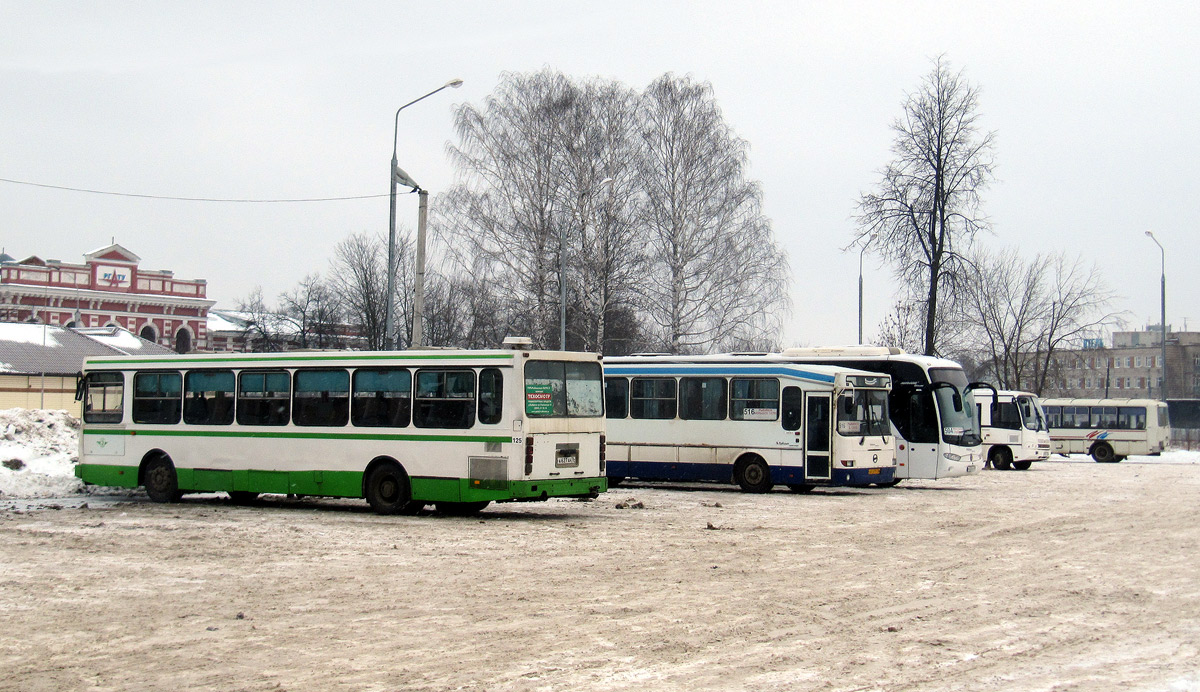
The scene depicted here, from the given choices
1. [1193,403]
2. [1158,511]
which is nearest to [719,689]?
[1158,511]

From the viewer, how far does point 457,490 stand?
58.4 feet

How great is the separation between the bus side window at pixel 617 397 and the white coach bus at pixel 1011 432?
17069mm

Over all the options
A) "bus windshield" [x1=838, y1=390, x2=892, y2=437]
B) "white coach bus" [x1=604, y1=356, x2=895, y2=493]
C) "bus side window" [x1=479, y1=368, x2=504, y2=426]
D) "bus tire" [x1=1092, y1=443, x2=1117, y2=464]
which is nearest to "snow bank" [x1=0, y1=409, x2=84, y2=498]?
"bus side window" [x1=479, y1=368, x2=504, y2=426]

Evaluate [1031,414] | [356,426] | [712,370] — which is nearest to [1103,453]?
[1031,414]

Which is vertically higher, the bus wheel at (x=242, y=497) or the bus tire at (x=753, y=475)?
the bus tire at (x=753, y=475)

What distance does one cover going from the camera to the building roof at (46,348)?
5388 centimetres

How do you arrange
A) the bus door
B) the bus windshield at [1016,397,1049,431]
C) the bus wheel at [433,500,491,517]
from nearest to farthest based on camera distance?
the bus wheel at [433,500,491,517], the bus door, the bus windshield at [1016,397,1049,431]

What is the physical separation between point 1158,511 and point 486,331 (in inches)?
1263

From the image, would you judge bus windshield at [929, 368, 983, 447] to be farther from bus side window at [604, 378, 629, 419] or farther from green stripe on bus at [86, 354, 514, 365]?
green stripe on bus at [86, 354, 514, 365]

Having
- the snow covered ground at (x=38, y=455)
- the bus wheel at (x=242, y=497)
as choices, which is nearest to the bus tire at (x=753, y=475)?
the bus wheel at (x=242, y=497)

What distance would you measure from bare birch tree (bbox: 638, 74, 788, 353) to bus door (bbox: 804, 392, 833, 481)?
1826cm

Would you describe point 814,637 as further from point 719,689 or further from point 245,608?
point 245,608

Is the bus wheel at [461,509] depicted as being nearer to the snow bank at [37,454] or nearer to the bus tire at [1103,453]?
the snow bank at [37,454]

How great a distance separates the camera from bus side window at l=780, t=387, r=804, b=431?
24719 mm
